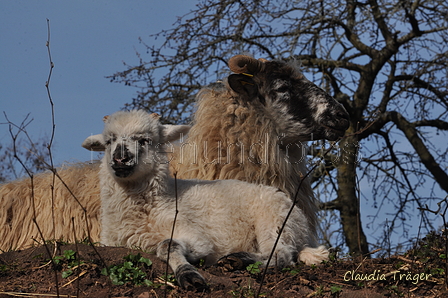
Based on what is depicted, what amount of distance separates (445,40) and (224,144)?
27.4 ft

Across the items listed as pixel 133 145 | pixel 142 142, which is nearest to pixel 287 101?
pixel 142 142

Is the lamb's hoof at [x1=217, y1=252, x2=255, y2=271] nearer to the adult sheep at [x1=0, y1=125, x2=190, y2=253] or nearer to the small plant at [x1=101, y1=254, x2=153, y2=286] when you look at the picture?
the small plant at [x1=101, y1=254, x2=153, y2=286]

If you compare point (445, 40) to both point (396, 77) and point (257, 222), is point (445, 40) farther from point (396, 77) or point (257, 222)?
point (257, 222)

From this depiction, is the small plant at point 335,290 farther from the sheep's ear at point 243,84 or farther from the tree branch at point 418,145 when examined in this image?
the tree branch at point 418,145

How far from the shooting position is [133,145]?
4.82 m

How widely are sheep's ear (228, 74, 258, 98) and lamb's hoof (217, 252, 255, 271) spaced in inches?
99.5

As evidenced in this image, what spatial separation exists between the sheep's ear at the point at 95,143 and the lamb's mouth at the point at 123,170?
53 cm

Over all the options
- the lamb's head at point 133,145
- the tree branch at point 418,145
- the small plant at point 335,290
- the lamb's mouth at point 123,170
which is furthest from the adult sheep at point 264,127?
the tree branch at point 418,145

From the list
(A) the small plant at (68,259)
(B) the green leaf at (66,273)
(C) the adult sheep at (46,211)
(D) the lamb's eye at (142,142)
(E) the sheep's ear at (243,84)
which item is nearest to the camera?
(B) the green leaf at (66,273)

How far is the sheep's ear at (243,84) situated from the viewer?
6.49 m

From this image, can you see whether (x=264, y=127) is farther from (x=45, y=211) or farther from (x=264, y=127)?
(x=45, y=211)

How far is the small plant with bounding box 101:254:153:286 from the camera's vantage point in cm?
407

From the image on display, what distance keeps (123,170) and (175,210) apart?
574 mm

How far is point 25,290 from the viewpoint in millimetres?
4027
